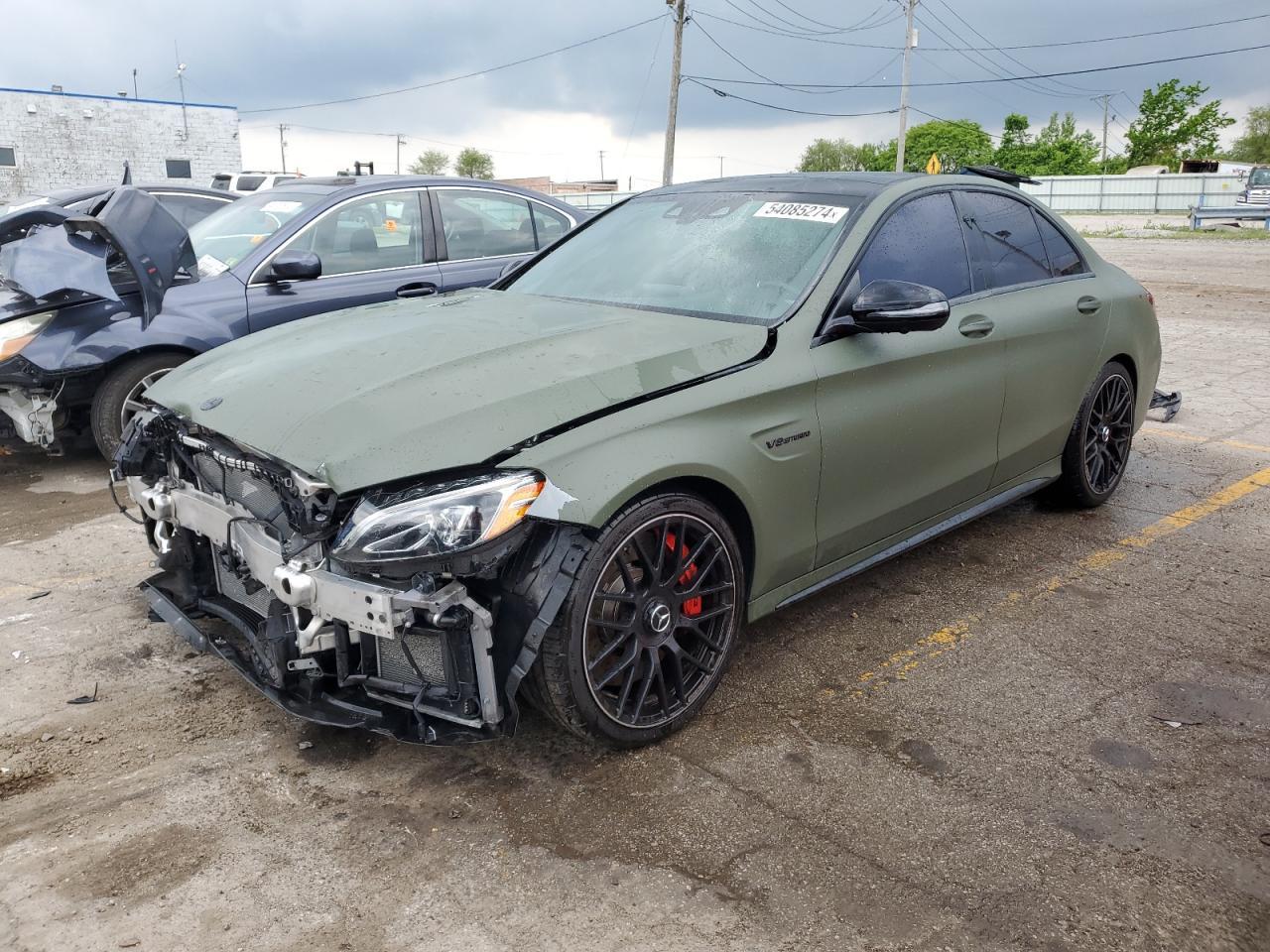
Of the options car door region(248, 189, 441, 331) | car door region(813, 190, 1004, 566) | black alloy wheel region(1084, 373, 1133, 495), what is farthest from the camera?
car door region(248, 189, 441, 331)

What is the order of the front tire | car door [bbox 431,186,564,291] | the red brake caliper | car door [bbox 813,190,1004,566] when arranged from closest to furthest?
1. the front tire
2. the red brake caliper
3. car door [bbox 813,190,1004,566]
4. car door [bbox 431,186,564,291]

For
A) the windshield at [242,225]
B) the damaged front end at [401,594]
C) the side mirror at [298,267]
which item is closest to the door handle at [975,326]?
the damaged front end at [401,594]

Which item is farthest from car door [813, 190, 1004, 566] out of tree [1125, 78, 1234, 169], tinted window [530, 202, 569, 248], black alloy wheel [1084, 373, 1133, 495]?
tree [1125, 78, 1234, 169]

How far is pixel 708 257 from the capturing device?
3.78m

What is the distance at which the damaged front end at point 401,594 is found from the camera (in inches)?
100

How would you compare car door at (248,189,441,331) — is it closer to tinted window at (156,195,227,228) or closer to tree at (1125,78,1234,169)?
tinted window at (156,195,227,228)

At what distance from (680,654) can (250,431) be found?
1421 mm

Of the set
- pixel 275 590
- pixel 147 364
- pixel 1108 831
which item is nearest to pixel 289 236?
pixel 147 364

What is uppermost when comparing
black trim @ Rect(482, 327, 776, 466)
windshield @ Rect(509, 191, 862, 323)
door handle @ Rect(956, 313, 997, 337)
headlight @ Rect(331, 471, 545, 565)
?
windshield @ Rect(509, 191, 862, 323)

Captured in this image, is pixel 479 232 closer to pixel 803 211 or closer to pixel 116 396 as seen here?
pixel 116 396

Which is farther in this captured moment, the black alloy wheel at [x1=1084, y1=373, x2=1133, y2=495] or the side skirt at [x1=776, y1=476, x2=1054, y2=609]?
the black alloy wheel at [x1=1084, y1=373, x2=1133, y2=495]

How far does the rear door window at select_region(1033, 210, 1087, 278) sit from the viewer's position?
4.77m

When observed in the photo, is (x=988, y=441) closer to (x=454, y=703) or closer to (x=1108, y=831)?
(x=1108, y=831)

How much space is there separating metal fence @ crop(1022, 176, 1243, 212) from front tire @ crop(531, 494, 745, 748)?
4820 cm
